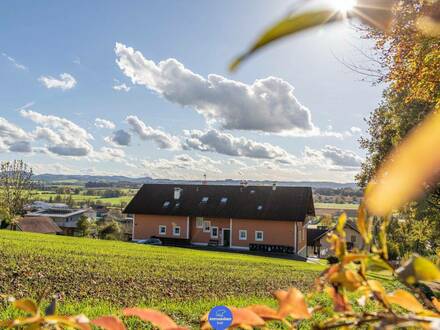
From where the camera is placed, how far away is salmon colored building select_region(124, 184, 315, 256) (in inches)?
1384

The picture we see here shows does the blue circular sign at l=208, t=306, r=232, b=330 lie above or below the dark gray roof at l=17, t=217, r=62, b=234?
above

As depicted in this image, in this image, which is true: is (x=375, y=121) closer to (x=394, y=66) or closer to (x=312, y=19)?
(x=394, y=66)

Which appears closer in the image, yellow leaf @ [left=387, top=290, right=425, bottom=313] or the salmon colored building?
yellow leaf @ [left=387, top=290, right=425, bottom=313]

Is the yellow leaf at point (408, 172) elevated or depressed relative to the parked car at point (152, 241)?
elevated

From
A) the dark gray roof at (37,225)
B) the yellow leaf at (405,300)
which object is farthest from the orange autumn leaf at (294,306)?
the dark gray roof at (37,225)

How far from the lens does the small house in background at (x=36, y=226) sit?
46156 millimetres

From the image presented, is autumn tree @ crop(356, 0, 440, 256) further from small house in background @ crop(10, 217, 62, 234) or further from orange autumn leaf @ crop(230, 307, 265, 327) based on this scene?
small house in background @ crop(10, 217, 62, 234)

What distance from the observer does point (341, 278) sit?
0.53 m

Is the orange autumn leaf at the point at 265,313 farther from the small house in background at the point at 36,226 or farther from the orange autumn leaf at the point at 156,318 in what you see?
the small house in background at the point at 36,226

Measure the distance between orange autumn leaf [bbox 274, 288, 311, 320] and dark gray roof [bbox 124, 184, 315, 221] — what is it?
34492 millimetres

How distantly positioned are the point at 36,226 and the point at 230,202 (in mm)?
24797

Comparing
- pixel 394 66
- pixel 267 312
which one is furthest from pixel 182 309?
pixel 267 312

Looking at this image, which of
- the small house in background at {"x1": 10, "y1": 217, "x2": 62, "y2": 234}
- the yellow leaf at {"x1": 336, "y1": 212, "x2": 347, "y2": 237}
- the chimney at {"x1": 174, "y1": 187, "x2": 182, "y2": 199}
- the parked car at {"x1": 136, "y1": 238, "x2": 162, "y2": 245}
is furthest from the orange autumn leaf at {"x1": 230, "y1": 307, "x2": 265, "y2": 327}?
the small house in background at {"x1": 10, "y1": 217, "x2": 62, "y2": 234}

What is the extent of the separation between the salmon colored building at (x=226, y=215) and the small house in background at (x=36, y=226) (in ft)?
45.7
